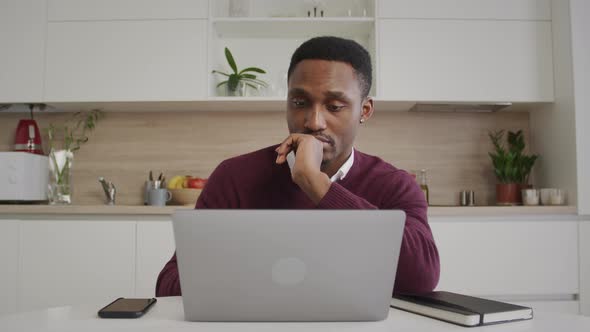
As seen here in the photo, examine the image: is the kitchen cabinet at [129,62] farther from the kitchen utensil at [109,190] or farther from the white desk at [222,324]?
the white desk at [222,324]

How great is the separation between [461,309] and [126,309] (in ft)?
1.72

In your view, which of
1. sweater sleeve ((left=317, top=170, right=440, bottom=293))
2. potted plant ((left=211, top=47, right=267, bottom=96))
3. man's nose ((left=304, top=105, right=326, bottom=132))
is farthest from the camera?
potted plant ((left=211, top=47, right=267, bottom=96))

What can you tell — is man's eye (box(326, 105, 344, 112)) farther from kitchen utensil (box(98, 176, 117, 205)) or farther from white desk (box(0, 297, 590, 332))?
kitchen utensil (box(98, 176, 117, 205))

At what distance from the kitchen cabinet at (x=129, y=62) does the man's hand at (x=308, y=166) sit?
1.55 metres

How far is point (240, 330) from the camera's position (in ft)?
2.33

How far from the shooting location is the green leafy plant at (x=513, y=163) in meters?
2.82

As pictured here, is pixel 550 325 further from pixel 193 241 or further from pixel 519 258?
pixel 519 258

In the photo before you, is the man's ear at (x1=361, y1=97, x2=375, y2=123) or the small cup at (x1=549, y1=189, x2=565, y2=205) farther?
the small cup at (x1=549, y1=189, x2=565, y2=205)

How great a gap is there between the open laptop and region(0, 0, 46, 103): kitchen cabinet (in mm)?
2379

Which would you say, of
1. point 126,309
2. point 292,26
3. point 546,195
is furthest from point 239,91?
point 126,309

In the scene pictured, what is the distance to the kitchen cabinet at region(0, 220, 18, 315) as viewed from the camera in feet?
8.04

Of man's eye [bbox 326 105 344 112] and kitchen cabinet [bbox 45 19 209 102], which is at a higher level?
kitchen cabinet [bbox 45 19 209 102]

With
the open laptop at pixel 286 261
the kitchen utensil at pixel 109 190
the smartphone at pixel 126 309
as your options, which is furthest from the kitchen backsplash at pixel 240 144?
the open laptop at pixel 286 261

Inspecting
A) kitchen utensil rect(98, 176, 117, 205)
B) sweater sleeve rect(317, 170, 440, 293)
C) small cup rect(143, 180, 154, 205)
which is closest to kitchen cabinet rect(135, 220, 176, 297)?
small cup rect(143, 180, 154, 205)
